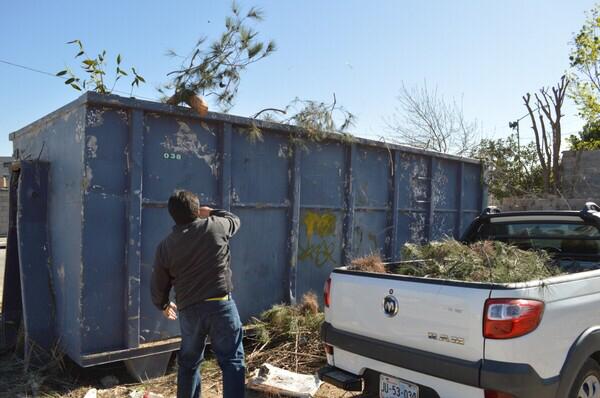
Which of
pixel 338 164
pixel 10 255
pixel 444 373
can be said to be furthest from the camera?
pixel 338 164

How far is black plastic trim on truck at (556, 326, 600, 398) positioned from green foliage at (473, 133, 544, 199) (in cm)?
1069

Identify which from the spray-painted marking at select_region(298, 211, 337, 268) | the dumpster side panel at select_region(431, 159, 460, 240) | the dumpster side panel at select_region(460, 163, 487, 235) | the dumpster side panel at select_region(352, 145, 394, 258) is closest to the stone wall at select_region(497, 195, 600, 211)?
the dumpster side panel at select_region(460, 163, 487, 235)

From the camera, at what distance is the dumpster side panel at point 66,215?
4379mm

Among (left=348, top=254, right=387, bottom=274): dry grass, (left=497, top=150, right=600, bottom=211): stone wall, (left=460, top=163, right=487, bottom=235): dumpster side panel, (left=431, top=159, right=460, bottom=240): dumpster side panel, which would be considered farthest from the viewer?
(left=497, top=150, right=600, bottom=211): stone wall

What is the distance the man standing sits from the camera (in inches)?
138

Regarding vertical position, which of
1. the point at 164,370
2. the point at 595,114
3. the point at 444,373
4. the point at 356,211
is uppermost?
the point at 595,114

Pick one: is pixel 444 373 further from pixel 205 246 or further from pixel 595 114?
pixel 595 114

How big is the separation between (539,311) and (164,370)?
3510 millimetres

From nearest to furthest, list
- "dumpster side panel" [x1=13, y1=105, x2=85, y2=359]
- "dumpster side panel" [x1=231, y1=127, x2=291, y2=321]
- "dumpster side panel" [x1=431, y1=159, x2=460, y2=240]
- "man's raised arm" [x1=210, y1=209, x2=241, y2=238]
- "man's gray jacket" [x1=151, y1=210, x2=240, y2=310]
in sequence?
"man's gray jacket" [x1=151, y1=210, x2=240, y2=310]
"man's raised arm" [x1=210, y1=209, x2=241, y2=238]
"dumpster side panel" [x1=13, y1=105, x2=85, y2=359]
"dumpster side panel" [x1=231, y1=127, x2=291, y2=321]
"dumpster side panel" [x1=431, y1=159, x2=460, y2=240]

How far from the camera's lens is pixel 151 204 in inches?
185

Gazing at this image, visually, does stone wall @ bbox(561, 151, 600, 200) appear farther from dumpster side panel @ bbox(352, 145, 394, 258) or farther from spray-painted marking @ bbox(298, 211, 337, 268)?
spray-painted marking @ bbox(298, 211, 337, 268)

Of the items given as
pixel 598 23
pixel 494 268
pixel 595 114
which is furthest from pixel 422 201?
pixel 598 23

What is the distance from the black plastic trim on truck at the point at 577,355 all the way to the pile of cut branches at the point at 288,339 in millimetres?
2502

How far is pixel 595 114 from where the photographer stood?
1734cm
